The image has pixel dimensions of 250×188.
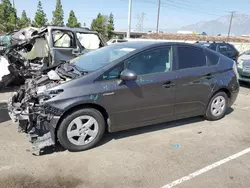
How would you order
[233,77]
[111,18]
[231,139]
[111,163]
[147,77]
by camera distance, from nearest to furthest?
1. [111,163]
2. [147,77]
3. [231,139]
4. [233,77]
5. [111,18]

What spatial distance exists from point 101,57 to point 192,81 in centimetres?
171

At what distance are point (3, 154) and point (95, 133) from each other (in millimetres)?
1339

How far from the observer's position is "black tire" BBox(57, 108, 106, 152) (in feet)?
11.5

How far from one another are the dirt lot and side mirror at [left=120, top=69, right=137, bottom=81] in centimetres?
109

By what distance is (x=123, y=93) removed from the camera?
382 centimetres

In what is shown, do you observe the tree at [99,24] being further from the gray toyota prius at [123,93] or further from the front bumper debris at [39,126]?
the front bumper debris at [39,126]

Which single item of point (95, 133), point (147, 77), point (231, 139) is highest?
point (147, 77)

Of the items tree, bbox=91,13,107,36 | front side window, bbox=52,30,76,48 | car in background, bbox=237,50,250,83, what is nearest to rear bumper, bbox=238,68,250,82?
car in background, bbox=237,50,250,83

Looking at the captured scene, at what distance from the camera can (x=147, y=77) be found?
404cm

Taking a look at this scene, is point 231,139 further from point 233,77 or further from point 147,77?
point 147,77

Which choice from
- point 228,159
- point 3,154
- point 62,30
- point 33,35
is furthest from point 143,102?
point 33,35

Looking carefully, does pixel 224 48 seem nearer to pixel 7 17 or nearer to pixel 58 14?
pixel 7 17

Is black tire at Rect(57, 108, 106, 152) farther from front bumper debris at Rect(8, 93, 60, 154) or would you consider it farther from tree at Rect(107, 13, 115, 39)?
tree at Rect(107, 13, 115, 39)

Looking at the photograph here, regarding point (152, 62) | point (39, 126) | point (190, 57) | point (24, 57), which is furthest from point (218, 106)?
point (24, 57)
